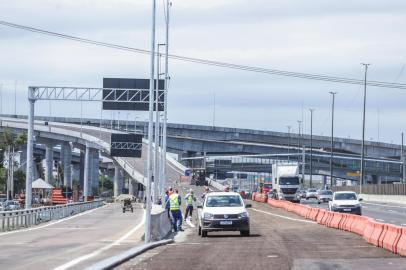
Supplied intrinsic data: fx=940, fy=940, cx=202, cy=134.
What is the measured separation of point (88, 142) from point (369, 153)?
7121cm

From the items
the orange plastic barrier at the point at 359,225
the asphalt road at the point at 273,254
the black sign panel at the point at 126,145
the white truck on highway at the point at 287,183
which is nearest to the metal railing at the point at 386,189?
the white truck on highway at the point at 287,183

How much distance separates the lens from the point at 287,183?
8719 centimetres

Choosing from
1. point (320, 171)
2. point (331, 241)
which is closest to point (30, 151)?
point (331, 241)

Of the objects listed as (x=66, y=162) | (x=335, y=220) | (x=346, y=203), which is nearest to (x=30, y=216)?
(x=346, y=203)

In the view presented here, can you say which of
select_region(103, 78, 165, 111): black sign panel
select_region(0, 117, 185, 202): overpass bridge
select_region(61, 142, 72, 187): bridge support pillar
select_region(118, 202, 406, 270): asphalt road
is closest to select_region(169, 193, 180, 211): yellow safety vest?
select_region(118, 202, 406, 270): asphalt road

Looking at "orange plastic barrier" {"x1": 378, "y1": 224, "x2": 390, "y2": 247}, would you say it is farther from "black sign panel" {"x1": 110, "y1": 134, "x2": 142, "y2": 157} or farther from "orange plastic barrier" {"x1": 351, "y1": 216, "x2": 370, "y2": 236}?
"black sign panel" {"x1": 110, "y1": 134, "x2": 142, "y2": 157}

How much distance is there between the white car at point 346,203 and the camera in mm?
53344

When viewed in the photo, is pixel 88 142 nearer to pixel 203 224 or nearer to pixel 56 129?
pixel 56 129

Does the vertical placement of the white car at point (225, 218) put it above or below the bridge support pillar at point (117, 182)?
above

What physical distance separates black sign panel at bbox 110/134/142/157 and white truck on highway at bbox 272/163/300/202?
2537cm

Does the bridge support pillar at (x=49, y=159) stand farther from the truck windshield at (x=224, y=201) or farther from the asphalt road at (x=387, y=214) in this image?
the truck windshield at (x=224, y=201)

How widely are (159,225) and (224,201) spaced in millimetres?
3733

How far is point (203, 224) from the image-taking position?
34688mm

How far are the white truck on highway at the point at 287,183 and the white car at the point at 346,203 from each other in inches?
1229
